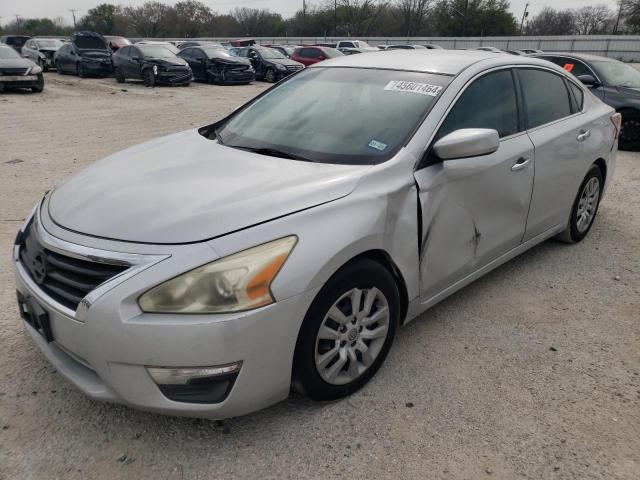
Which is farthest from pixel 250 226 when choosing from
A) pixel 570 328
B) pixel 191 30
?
pixel 191 30

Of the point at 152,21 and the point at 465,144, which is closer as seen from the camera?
the point at 465,144

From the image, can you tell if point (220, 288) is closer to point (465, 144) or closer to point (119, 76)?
point (465, 144)

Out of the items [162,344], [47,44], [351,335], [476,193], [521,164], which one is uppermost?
[47,44]

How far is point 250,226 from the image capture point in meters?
2.12

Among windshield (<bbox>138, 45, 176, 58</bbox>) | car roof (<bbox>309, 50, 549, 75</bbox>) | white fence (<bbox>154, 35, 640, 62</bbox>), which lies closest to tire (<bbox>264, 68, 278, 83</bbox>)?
windshield (<bbox>138, 45, 176, 58</bbox>)

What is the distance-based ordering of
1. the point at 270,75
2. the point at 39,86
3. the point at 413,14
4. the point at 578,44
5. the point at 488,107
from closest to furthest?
the point at 488,107, the point at 39,86, the point at 270,75, the point at 578,44, the point at 413,14

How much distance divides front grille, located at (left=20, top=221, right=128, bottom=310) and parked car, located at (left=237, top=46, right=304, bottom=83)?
20.2m

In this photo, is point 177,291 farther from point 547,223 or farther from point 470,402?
point 547,223

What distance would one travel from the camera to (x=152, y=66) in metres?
18.0

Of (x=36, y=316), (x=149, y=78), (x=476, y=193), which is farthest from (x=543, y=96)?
(x=149, y=78)

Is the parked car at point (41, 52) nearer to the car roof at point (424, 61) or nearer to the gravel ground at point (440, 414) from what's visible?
the gravel ground at point (440, 414)

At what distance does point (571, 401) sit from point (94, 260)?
2319 mm

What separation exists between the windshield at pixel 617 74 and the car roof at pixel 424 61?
6.17m

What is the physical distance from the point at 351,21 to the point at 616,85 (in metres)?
69.3
